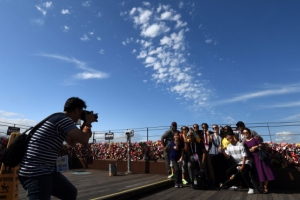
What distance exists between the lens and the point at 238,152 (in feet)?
20.2

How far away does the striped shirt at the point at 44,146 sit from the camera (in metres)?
1.92

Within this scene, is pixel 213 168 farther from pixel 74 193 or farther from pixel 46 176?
pixel 46 176

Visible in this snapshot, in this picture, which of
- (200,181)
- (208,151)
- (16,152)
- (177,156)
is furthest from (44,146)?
(208,151)

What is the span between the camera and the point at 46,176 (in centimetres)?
195

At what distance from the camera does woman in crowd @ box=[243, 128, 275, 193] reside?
5746 millimetres

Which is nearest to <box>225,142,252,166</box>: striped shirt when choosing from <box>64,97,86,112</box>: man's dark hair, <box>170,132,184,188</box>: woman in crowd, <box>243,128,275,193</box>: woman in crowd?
<box>243,128,275,193</box>: woman in crowd

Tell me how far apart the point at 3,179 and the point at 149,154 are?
21.3 feet

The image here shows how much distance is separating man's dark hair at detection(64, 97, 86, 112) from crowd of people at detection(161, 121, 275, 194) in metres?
4.89

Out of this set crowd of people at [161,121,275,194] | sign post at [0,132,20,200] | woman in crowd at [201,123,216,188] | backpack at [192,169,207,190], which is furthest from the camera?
woman in crowd at [201,123,216,188]

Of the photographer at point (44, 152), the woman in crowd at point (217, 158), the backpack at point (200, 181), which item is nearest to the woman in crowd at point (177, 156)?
the backpack at point (200, 181)

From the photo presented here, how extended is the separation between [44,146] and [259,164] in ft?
18.8

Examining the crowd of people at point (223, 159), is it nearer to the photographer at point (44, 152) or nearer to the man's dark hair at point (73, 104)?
the man's dark hair at point (73, 104)

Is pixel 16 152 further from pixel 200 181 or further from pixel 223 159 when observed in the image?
pixel 223 159

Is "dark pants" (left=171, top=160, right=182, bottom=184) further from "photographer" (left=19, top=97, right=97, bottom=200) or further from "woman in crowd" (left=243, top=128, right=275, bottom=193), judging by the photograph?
"photographer" (left=19, top=97, right=97, bottom=200)
